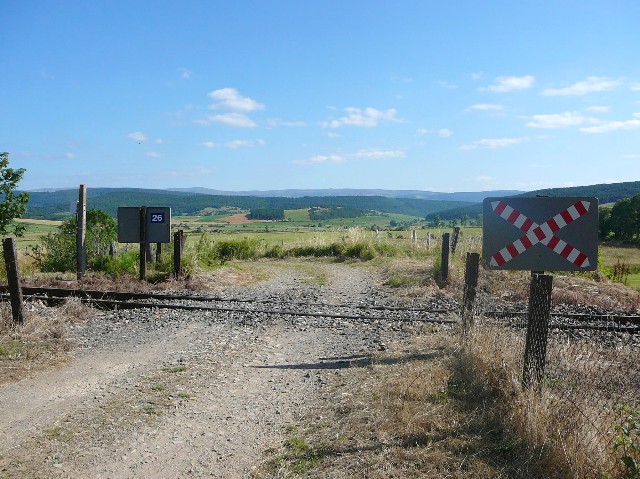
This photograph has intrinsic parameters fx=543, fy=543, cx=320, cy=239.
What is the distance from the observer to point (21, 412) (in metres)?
5.29

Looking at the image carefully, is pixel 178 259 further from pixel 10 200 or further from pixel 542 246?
pixel 542 246

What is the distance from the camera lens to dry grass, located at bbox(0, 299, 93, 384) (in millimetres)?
6676

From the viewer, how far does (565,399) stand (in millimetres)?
4230

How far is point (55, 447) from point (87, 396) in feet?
4.46

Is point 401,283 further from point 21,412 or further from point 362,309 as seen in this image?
point 21,412

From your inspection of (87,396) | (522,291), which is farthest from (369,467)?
(522,291)

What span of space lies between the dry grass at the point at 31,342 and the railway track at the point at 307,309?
6.17ft

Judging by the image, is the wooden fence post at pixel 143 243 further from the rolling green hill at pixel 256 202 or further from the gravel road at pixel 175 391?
the rolling green hill at pixel 256 202

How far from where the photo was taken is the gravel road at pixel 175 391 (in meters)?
4.36

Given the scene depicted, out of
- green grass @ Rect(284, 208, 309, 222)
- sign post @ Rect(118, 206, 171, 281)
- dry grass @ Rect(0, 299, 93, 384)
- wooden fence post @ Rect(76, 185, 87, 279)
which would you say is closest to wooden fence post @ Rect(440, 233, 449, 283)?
sign post @ Rect(118, 206, 171, 281)

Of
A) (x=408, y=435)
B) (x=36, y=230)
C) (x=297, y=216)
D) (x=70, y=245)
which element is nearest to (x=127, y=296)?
(x=408, y=435)

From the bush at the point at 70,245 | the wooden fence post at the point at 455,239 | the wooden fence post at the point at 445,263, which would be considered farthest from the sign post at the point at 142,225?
the wooden fence post at the point at 455,239

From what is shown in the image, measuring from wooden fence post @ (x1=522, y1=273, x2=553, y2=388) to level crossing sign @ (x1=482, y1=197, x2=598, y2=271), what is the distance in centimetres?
18

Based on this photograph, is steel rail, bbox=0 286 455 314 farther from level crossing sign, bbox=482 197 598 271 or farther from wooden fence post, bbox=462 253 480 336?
level crossing sign, bbox=482 197 598 271
